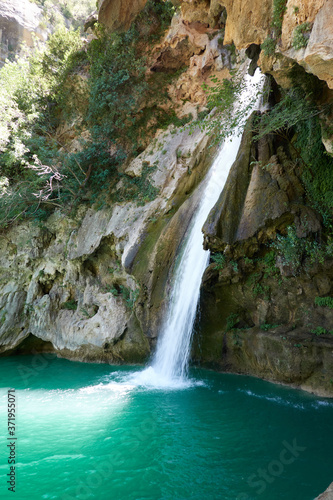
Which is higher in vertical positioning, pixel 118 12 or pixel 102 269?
pixel 118 12

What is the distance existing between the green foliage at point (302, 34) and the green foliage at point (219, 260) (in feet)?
16.6

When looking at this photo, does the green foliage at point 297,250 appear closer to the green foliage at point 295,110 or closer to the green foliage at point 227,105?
the green foliage at point 295,110

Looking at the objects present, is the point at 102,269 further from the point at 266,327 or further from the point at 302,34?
the point at 302,34

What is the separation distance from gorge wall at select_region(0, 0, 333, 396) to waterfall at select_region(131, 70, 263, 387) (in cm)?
36

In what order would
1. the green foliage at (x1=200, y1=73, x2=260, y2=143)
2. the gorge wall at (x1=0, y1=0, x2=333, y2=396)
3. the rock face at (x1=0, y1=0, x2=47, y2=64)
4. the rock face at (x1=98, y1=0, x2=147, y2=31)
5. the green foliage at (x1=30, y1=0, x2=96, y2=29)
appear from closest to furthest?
the gorge wall at (x1=0, y1=0, x2=333, y2=396) < the green foliage at (x1=200, y1=73, x2=260, y2=143) < the rock face at (x1=98, y1=0, x2=147, y2=31) < the rock face at (x1=0, y1=0, x2=47, y2=64) < the green foliage at (x1=30, y1=0, x2=96, y2=29)

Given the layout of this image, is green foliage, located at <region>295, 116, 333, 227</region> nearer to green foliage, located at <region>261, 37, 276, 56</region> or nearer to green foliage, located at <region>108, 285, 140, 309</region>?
green foliage, located at <region>261, 37, 276, 56</region>

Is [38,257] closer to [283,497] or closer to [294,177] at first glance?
[294,177]

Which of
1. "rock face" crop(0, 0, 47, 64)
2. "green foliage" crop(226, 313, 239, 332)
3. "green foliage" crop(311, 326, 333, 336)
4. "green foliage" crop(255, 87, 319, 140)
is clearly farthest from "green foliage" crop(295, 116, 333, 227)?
"rock face" crop(0, 0, 47, 64)

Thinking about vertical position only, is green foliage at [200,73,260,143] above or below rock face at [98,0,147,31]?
below

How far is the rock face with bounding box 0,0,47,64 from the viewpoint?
23.6 m

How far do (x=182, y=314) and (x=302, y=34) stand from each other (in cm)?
692

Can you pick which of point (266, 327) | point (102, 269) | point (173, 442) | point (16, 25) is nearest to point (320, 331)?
point (266, 327)

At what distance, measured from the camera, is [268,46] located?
17.8ft

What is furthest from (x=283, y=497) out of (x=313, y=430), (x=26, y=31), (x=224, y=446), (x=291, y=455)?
(x=26, y=31)
